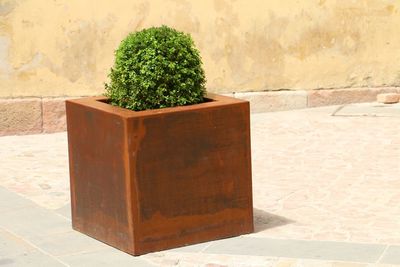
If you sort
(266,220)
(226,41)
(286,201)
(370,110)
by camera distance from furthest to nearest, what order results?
(370,110) < (226,41) < (286,201) < (266,220)

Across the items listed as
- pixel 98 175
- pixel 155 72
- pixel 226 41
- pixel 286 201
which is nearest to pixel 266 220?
pixel 286 201

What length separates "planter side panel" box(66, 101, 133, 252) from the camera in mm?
5547

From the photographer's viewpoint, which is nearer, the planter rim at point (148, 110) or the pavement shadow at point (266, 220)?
the planter rim at point (148, 110)

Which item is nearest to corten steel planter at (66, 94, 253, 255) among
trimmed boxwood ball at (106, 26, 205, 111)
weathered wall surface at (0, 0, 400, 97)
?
trimmed boxwood ball at (106, 26, 205, 111)

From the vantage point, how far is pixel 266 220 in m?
6.35

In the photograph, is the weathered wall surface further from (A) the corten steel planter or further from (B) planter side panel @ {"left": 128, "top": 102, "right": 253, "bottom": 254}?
(B) planter side panel @ {"left": 128, "top": 102, "right": 253, "bottom": 254}

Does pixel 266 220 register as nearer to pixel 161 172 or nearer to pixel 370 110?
pixel 161 172

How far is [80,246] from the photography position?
19.0 ft

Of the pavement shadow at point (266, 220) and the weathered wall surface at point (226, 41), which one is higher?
the weathered wall surface at point (226, 41)

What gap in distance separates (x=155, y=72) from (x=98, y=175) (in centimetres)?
69

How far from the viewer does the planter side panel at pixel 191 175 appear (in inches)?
217

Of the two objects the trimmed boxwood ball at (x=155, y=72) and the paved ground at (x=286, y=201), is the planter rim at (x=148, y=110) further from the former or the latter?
the paved ground at (x=286, y=201)

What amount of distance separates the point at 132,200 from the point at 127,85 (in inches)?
27.1

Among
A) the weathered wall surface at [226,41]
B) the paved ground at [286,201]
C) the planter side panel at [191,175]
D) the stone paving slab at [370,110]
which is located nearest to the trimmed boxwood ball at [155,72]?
the planter side panel at [191,175]
